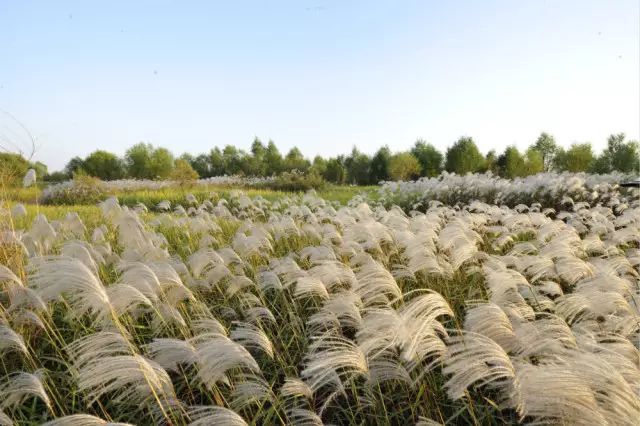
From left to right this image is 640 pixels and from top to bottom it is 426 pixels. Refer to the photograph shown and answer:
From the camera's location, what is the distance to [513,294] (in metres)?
2.72

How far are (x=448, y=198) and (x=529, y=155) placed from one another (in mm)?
34631

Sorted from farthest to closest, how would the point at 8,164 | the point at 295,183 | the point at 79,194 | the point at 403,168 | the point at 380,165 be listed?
the point at 380,165 → the point at 403,168 → the point at 295,183 → the point at 79,194 → the point at 8,164

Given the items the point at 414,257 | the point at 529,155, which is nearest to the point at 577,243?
the point at 414,257

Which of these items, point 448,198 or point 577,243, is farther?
point 448,198

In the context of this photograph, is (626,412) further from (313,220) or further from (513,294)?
(313,220)

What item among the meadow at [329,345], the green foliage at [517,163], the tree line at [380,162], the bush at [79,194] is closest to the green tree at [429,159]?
the tree line at [380,162]

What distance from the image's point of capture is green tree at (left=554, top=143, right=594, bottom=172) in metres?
36.7

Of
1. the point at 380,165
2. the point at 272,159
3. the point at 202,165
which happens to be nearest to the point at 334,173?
the point at 380,165

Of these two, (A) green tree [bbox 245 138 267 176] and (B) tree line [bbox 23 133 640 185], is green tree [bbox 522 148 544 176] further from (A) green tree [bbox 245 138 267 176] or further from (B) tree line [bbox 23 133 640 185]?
(A) green tree [bbox 245 138 267 176]

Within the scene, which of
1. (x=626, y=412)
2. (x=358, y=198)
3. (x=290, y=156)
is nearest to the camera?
(x=626, y=412)

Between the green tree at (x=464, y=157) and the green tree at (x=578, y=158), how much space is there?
23.9ft

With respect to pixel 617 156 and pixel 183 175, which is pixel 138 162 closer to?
pixel 183 175

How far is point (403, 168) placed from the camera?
39.9 m

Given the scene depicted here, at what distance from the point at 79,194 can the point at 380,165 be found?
3460 cm
